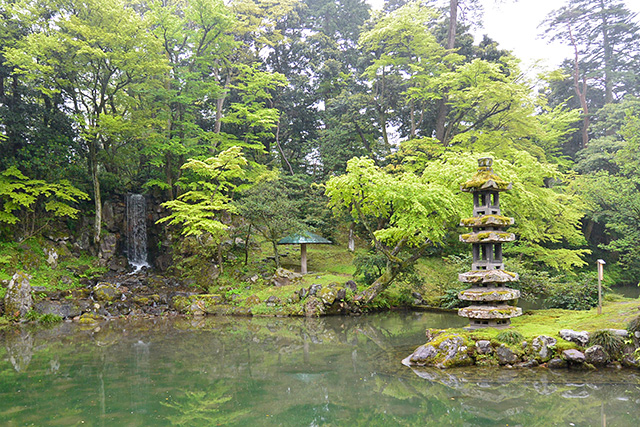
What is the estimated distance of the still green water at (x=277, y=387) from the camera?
5.22 metres

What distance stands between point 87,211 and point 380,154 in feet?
48.2

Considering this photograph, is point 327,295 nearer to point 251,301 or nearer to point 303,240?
point 251,301

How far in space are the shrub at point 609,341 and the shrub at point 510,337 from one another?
1.18 m

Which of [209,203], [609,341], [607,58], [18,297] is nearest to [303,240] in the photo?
[209,203]

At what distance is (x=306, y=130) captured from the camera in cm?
2562

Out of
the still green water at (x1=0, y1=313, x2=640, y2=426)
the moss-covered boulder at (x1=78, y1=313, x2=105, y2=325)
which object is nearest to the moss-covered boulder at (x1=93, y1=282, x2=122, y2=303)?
the moss-covered boulder at (x1=78, y1=313, x2=105, y2=325)

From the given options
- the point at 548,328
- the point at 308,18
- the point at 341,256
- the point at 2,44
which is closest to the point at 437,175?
the point at 548,328

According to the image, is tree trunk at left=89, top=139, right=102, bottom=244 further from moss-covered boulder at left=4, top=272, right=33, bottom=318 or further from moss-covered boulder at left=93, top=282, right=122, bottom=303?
moss-covered boulder at left=4, top=272, right=33, bottom=318

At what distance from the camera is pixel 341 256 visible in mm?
19766

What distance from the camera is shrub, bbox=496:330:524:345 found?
7.37 m

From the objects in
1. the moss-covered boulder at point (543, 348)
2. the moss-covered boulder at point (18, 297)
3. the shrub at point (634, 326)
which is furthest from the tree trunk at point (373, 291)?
the moss-covered boulder at point (18, 297)

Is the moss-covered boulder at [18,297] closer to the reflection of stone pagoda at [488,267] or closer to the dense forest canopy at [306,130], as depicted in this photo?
the dense forest canopy at [306,130]

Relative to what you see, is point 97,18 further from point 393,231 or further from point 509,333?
point 509,333

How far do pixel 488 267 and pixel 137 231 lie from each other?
1658 centimetres
